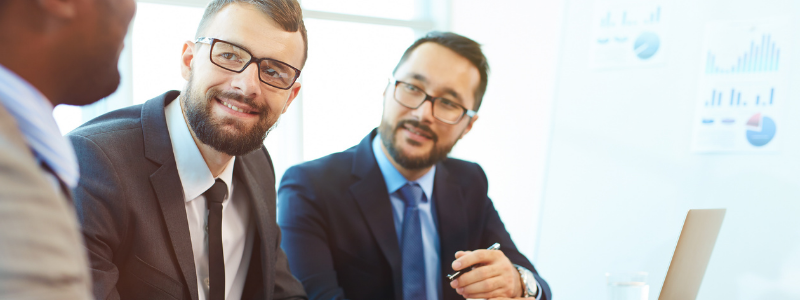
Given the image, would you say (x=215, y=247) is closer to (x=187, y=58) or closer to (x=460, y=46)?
(x=187, y=58)

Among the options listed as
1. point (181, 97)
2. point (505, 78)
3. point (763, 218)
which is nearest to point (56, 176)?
point (181, 97)

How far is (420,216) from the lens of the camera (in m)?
2.15

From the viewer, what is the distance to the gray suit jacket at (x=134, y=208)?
3.82 feet

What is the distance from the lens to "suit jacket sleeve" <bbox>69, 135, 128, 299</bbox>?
45.0 inches

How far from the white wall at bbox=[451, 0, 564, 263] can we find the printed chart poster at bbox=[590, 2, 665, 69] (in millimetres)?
291

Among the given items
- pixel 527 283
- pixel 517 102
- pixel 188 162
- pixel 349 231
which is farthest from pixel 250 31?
pixel 517 102

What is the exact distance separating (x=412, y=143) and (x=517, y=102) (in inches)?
77.2

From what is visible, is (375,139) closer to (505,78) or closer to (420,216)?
(420,216)

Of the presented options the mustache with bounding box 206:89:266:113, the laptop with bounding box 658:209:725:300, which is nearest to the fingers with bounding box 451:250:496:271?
the laptop with bounding box 658:209:725:300

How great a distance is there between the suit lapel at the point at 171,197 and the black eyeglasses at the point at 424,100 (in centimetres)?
105

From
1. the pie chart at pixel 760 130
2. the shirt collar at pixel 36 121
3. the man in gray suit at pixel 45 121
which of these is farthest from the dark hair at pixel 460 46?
the shirt collar at pixel 36 121

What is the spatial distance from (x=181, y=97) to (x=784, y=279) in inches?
101

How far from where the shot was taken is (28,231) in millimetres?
394

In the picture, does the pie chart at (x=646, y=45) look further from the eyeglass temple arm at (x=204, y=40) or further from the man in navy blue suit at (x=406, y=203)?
the eyeglass temple arm at (x=204, y=40)
